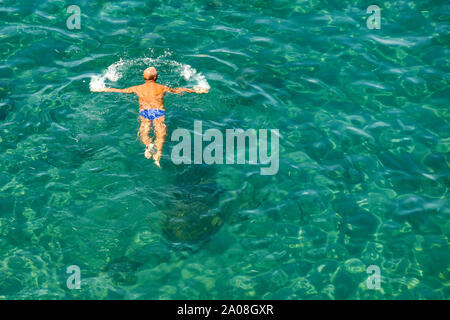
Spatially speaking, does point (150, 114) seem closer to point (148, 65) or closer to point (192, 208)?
point (148, 65)

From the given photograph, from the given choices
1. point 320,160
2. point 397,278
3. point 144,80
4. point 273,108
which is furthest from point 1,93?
point 397,278

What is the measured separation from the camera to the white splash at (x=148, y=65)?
1225cm

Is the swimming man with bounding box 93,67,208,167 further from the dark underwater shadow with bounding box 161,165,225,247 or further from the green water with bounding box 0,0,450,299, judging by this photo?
the dark underwater shadow with bounding box 161,165,225,247

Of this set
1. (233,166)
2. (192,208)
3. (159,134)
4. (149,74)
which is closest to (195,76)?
(149,74)

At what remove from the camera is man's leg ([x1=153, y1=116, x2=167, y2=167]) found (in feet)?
34.7

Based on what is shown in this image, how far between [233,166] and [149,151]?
6.04ft

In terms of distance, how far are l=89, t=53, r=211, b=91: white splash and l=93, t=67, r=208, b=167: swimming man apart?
57 centimetres

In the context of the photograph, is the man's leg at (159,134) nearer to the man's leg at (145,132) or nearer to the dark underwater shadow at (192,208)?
the man's leg at (145,132)

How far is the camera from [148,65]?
507 inches

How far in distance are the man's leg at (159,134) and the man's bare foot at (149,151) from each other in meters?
0.09

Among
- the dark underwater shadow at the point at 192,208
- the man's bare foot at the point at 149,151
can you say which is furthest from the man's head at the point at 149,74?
the dark underwater shadow at the point at 192,208

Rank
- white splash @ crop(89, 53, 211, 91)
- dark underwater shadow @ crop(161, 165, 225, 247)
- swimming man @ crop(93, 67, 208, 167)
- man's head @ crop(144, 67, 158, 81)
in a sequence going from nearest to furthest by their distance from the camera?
dark underwater shadow @ crop(161, 165, 225, 247) → swimming man @ crop(93, 67, 208, 167) → man's head @ crop(144, 67, 158, 81) → white splash @ crop(89, 53, 211, 91)

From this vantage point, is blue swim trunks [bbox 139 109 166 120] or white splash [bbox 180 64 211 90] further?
white splash [bbox 180 64 211 90]

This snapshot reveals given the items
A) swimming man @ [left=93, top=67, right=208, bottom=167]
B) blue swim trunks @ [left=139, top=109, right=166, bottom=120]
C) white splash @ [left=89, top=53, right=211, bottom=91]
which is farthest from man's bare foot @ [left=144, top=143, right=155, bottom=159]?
white splash @ [left=89, top=53, right=211, bottom=91]
